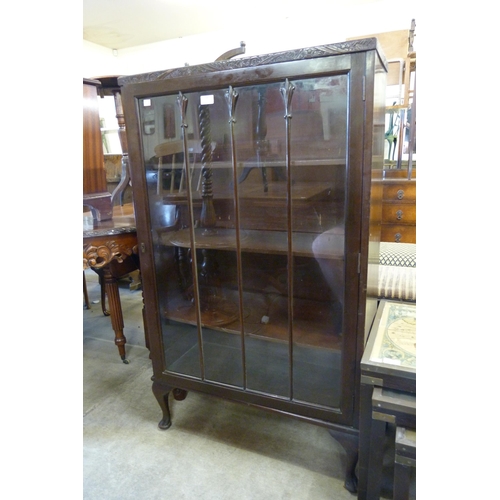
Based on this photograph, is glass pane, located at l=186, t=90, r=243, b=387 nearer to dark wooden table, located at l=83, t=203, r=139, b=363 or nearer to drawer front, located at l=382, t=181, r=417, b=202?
dark wooden table, located at l=83, t=203, r=139, b=363

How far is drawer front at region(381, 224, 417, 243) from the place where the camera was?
5.12 feet

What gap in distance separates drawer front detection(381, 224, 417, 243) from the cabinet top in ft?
2.32

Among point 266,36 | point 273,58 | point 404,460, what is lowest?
point 404,460

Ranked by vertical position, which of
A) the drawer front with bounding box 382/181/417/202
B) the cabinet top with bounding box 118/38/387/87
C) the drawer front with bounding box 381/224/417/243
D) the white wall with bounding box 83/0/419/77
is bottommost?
the drawer front with bounding box 381/224/417/243

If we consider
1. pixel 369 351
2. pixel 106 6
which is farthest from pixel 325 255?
pixel 106 6

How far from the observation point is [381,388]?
3.23 ft

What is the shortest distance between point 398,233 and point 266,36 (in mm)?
3219

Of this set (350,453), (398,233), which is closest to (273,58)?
(398,233)

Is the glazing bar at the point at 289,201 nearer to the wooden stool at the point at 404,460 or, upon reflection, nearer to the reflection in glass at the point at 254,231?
the reflection in glass at the point at 254,231

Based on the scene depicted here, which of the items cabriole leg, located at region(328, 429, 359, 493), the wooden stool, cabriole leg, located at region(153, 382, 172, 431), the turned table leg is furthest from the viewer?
the turned table leg

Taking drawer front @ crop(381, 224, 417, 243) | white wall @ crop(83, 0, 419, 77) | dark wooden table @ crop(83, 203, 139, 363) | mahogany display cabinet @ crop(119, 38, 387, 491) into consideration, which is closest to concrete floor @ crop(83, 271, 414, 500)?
mahogany display cabinet @ crop(119, 38, 387, 491)

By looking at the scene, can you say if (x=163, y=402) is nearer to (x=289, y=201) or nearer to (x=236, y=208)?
(x=236, y=208)

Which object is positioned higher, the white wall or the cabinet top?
the white wall
